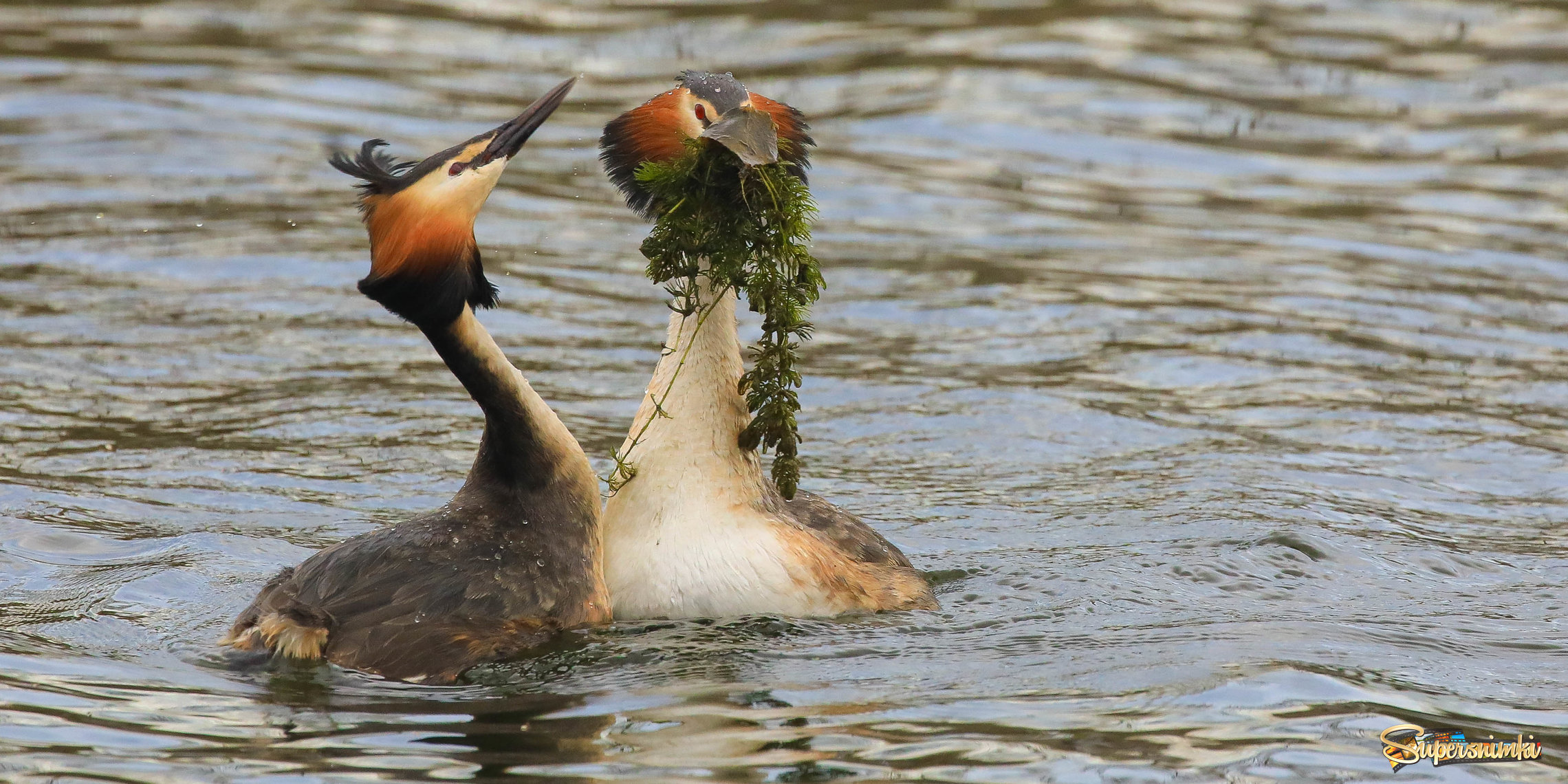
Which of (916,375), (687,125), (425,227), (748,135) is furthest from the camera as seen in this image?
(916,375)

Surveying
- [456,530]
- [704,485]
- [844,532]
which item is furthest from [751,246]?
[456,530]

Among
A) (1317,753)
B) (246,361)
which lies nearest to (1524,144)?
(246,361)

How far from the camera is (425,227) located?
6.58 metres

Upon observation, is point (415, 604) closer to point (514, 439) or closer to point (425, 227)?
point (514, 439)

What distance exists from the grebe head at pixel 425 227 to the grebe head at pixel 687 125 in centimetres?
60

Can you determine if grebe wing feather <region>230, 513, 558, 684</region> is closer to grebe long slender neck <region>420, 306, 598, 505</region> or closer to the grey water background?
the grey water background

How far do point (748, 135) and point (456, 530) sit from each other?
5.77 feet

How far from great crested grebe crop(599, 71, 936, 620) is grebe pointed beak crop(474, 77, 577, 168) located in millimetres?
252

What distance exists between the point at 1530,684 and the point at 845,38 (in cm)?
1366

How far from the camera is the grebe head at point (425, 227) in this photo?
258 inches

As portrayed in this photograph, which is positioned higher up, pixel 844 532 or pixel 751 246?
pixel 751 246

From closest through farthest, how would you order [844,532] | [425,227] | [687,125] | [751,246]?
1. [425,227]
2. [751,246]
3. [687,125]
4. [844,532]

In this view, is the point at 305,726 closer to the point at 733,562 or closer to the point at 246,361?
the point at 733,562

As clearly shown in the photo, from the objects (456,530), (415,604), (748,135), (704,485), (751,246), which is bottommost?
(415,604)
